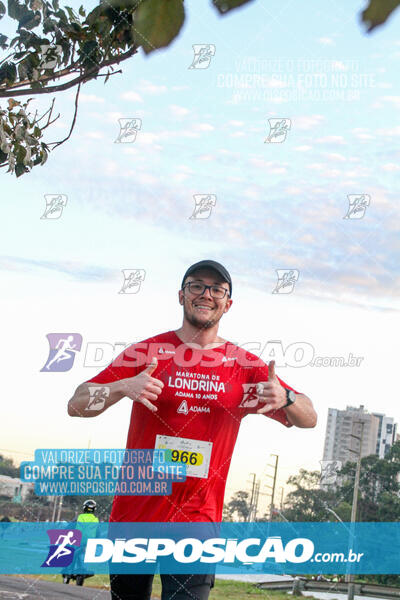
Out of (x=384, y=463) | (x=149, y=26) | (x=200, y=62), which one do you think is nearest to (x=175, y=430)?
(x=200, y=62)

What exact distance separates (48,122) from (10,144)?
0.27m

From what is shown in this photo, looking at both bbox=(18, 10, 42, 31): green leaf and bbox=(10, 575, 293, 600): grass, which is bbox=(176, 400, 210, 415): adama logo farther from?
bbox=(10, 575, 293, 600): grass

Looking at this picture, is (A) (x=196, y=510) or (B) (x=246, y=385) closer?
(A) (x=196, y=510)

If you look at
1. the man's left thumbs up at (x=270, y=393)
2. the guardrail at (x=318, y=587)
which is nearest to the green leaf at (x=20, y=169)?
the man's left thumbs up at (x=270, y=393)

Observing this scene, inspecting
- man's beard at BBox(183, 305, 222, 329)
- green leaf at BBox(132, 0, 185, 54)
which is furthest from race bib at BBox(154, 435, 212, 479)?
green leaf at BBox(132, 0, 185, 54)

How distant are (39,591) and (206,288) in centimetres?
397

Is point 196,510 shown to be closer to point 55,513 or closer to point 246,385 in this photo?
point 246,385

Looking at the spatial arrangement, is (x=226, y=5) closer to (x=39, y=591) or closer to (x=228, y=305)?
(x=228, y=305)

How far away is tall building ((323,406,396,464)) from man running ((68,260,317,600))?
10.1 m

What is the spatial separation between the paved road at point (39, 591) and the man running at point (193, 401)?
305 cm

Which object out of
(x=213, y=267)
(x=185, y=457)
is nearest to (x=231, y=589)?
(x=185, y=457)

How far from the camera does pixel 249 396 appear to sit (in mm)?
3641

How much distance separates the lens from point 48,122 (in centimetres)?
363

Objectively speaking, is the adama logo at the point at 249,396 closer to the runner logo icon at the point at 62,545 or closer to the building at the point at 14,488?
the runner logo icon at the point at 62,545
